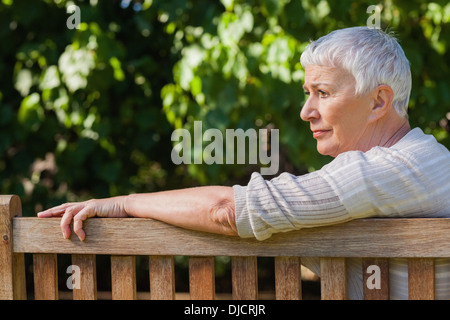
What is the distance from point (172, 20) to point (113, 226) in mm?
2298

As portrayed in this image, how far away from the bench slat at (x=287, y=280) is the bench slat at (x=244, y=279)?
0.17 ft

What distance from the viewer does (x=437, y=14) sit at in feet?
10.8

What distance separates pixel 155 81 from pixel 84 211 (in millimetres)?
Answer: 2782

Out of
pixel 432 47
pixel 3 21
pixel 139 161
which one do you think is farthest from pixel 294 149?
pixel 3 21

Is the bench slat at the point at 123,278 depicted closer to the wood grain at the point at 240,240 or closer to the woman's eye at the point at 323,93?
the wood grain at the point at 240,240

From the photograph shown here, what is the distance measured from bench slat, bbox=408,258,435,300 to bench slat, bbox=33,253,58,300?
2.66ft

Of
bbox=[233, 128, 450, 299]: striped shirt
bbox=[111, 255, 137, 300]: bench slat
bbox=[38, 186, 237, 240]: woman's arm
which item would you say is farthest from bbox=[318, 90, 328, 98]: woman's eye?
bbox=[111, 255, 137, 300]: bench slat

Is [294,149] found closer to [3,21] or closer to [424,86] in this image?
[424,86]

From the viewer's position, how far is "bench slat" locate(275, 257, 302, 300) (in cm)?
140

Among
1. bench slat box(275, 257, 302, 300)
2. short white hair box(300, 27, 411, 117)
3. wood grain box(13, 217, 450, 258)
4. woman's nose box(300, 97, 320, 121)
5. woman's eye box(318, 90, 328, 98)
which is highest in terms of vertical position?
short white hair box(300, 27, 411, 117)

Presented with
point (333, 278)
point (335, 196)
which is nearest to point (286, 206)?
point (335, 196)

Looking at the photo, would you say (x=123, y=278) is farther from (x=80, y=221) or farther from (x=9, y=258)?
(x=9, y=258)

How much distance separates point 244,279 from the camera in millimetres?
1431

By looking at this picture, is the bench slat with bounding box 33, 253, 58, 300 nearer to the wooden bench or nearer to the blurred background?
the wooden bench
